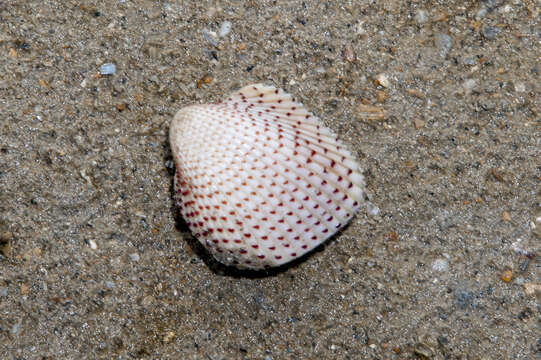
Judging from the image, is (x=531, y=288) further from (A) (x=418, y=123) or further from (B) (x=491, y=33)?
(B) (x=491, y=33)

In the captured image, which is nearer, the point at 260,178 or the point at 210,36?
the point at 260,178

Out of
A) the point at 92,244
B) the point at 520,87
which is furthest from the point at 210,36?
the point at 520,87

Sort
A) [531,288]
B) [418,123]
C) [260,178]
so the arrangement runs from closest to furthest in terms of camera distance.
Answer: [260,178] → [531,288] → [418,123]

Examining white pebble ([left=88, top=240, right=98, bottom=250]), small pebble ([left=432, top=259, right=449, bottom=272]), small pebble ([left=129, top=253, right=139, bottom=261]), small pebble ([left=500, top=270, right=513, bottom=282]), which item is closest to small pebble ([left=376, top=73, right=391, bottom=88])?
small pebble ([left=432, top=259, right=449, bottom=272])

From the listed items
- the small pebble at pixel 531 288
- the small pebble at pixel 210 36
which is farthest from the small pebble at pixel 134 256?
the small pebble at pixel 531 288

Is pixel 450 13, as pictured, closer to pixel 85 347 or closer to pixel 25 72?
pixel 25 72

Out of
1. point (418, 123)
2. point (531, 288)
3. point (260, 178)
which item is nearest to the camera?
point (260, 178)

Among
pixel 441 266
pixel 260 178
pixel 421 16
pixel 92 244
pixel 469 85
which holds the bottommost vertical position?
pixel 92 244
